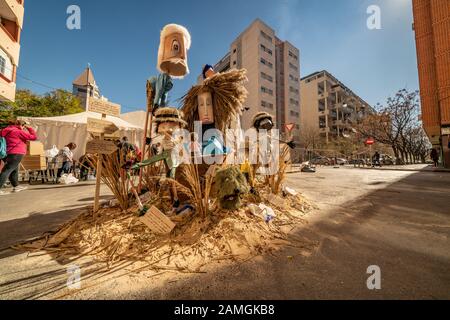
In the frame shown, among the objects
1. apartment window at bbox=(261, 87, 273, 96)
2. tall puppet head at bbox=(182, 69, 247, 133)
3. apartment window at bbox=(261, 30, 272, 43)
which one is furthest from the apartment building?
tall puppet head at bbox=(182, 69, 247, 133)

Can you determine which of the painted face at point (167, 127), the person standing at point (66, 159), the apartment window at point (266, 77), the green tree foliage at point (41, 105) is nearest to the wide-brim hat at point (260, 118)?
the painted face at point (167, 127)

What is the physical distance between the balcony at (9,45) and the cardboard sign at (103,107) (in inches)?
490

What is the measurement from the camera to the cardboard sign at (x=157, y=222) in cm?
146

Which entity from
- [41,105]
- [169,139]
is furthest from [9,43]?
[169,139]

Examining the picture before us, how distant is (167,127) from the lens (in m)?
1.98

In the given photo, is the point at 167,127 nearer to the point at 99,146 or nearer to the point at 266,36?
the point at 99,146

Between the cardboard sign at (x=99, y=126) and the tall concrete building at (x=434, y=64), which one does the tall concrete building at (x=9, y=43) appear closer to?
the cardboard sign at (x=99, y=126)

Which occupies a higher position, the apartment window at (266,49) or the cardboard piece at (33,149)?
the apartment window at (266,49)

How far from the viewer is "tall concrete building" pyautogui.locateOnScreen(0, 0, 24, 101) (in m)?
8.91

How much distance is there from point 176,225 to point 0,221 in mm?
2296

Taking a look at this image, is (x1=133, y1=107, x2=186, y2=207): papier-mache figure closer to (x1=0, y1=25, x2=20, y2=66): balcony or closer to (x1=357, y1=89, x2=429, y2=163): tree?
(x1=0, y1=25, x2=20, y2=66): balcony

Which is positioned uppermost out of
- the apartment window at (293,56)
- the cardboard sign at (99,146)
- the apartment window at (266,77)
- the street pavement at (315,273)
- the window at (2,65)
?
the apartment window at (293,56)

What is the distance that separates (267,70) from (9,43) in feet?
96.9
